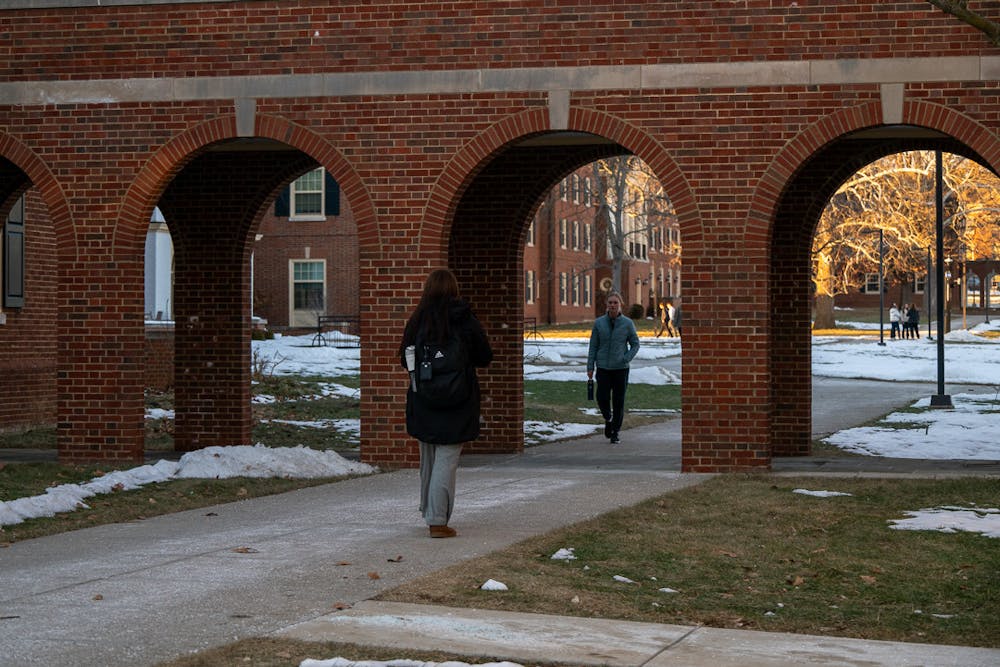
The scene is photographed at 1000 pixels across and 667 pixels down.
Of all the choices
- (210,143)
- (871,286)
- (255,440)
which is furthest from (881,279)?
(210,143)

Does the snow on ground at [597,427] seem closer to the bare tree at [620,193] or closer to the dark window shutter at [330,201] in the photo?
the bare tree at [620,193]

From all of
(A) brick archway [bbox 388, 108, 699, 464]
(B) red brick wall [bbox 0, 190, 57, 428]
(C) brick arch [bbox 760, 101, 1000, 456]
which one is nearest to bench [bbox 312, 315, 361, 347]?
(B) red brick wall [bbox 0, 190, 57, 428]

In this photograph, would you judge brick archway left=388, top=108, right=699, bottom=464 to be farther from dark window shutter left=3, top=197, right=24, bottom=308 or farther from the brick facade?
dark window shutter left=3, top=197, right=24, bottom=308

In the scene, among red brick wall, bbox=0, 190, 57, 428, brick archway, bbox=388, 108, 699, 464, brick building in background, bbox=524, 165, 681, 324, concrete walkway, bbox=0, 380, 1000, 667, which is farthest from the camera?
brick building in background, bbox=524, 165, 681, 324

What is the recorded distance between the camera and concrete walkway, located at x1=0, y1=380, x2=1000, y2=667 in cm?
687

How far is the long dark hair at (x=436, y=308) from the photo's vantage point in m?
10.5

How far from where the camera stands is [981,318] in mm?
80562

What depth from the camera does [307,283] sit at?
5112 centimetres

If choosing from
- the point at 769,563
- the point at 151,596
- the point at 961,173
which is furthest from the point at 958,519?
the point at 961,173

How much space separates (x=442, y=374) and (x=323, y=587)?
7.60 ft

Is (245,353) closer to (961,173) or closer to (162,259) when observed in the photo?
(162,259)

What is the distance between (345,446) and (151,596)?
10930mm

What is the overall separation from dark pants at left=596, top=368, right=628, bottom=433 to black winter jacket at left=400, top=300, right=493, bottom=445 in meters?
8.29

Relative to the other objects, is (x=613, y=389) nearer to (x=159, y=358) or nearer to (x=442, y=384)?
(x=442, y=384)
